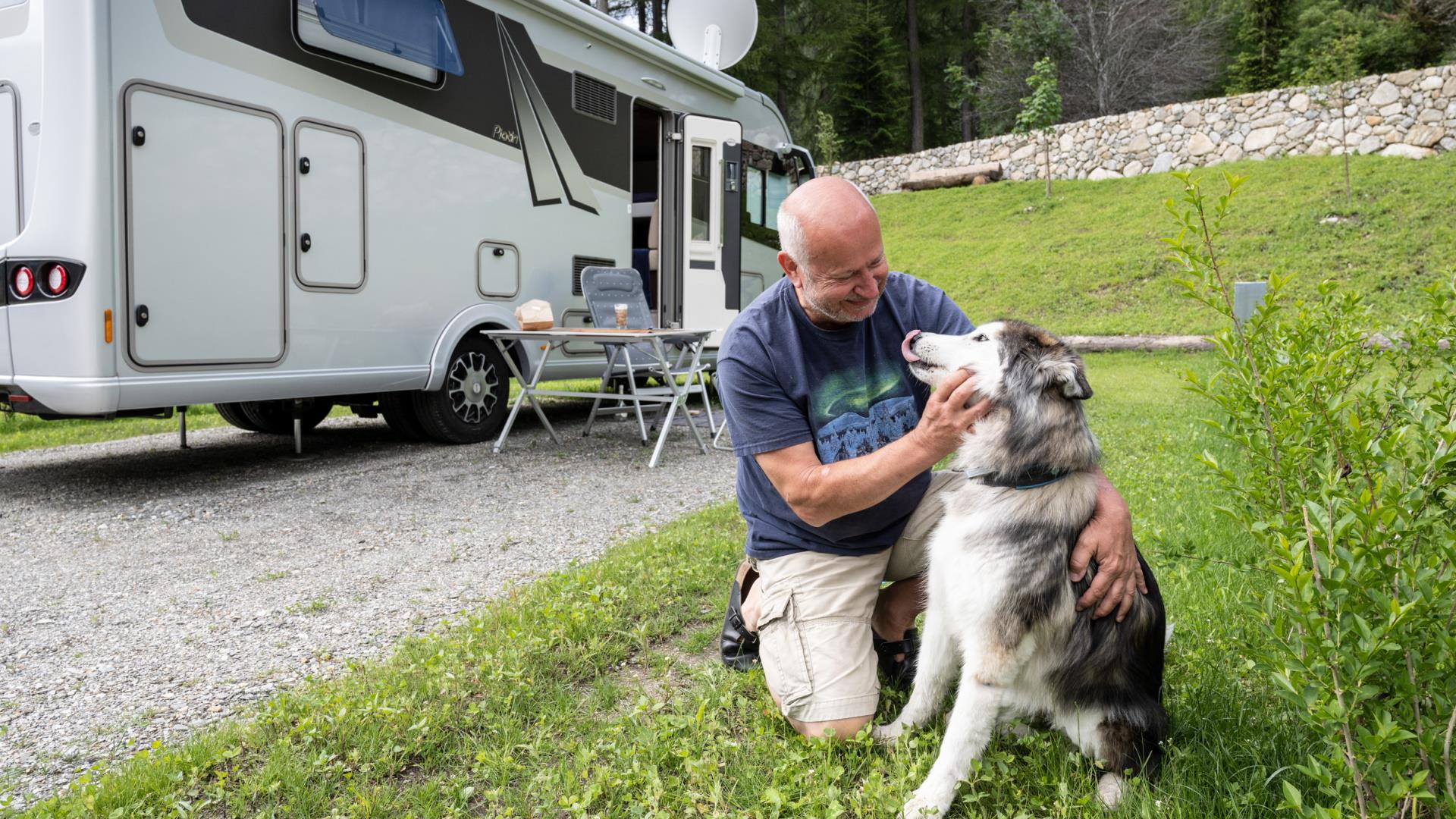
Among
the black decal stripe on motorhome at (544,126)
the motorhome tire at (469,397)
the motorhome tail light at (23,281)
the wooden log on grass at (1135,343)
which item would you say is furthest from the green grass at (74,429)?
the wooden log on grass at (1135,343)

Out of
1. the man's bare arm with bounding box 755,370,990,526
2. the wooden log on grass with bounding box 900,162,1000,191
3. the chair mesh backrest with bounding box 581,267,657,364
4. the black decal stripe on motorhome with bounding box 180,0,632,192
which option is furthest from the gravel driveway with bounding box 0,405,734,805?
the wooden log on grass with bounding box 900,162,1000,191

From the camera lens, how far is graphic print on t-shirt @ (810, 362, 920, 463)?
261 centimetres

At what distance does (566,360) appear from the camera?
7492mm

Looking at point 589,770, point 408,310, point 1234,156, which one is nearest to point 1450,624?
point 589,770

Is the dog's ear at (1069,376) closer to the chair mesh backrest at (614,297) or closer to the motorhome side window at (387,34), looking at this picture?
the motorhome side window at (387,34)

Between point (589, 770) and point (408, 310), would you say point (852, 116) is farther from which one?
point (589, 770)

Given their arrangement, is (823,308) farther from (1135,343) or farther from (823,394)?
(1135,343)

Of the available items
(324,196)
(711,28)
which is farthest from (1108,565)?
(711,28)

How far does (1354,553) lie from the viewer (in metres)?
1.32

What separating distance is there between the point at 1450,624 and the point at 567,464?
5488 mm

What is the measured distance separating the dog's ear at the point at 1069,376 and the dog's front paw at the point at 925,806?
943mm

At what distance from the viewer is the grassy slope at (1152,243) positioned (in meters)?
12.3

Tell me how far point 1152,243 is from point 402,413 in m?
13.4

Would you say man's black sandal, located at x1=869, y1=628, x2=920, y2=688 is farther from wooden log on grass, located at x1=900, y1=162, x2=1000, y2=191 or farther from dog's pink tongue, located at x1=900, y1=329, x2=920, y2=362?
wooden log on grass, located at x1=900, y1=162, x2=1000, y2=191
